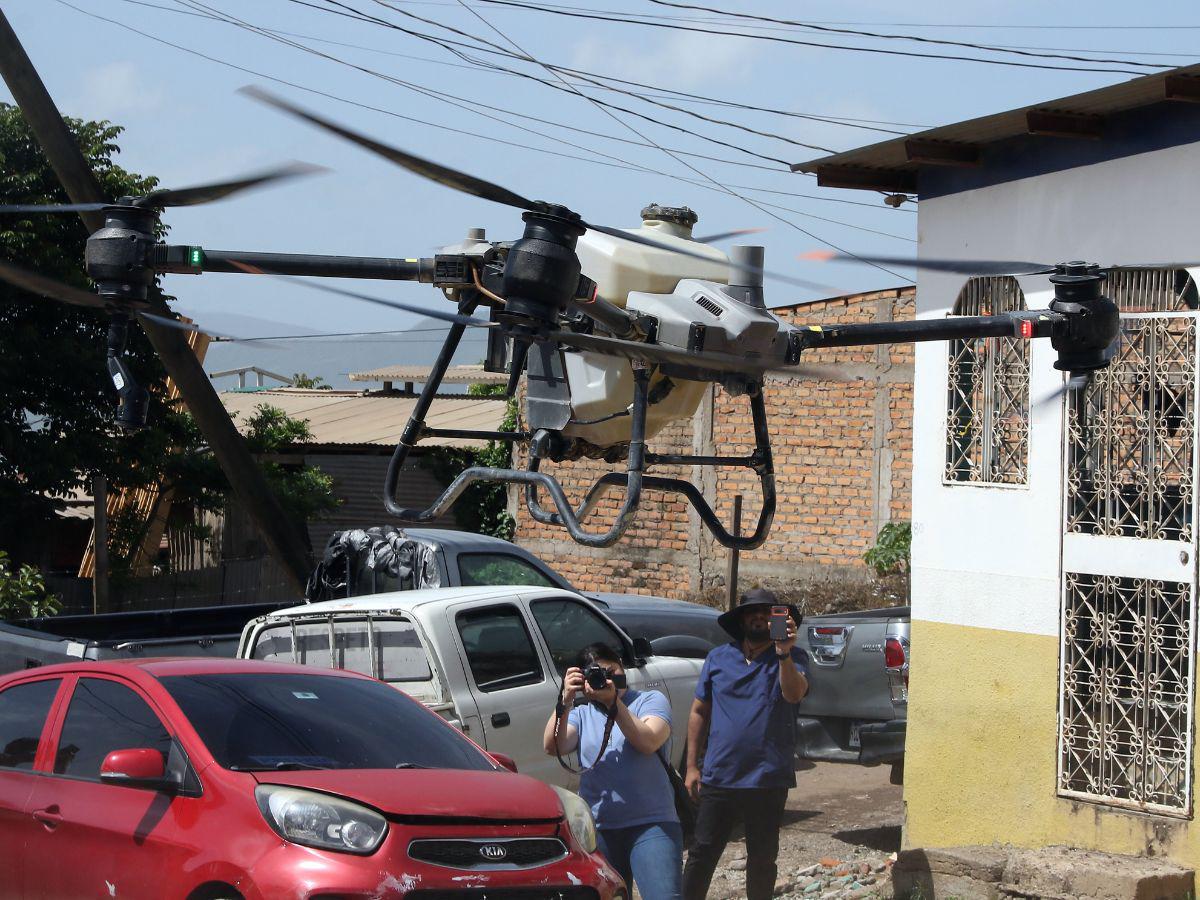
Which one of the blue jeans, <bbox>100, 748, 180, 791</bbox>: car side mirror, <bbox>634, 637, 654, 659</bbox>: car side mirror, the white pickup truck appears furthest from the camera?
<bbox>634, 637, 654, 659</bbox>: car side mirror

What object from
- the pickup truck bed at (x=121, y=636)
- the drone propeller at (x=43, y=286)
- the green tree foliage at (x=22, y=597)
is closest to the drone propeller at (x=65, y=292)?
the drone propeller at (x=43, y=286)

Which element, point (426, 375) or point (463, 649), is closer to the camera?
point (463, 649)

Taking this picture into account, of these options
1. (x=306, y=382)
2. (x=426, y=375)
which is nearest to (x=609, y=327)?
(x=426, y=375)

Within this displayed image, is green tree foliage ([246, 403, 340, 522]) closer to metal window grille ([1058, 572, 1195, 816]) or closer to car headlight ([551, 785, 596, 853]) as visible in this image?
metal window grille ([1058, 572, 1195, 816])

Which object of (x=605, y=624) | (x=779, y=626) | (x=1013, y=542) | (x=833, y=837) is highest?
(x=1013, y=542)

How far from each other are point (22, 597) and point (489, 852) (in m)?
10.2

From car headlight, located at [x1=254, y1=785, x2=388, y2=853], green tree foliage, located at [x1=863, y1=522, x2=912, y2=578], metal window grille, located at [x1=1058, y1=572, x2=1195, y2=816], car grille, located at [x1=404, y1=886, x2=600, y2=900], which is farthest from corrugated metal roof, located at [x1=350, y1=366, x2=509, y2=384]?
car headlight, located at [x1=254, y1=785, x2=388, y2=853]

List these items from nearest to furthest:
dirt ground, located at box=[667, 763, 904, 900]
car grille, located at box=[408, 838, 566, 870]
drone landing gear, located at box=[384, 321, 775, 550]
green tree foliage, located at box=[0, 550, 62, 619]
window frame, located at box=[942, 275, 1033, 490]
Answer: car grille, located at box=[408, 838, 566, 870]
drone landing gear, located at box=[384, 321, 775, 550]
window frame, located at box=[942, 275, 1033, 490]
dirt ground, located at box=[667, 763, 904, 900]
green tree foliage, located at box=[0, 550, 62, 619]

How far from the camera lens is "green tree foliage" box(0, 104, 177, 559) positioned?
51.9ft

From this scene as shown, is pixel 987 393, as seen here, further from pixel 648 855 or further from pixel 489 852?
pixel 489 852

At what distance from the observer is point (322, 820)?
5148mm

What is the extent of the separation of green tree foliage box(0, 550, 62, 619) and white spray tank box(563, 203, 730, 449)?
9.27m

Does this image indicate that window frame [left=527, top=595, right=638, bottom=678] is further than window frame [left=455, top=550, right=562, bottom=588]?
No

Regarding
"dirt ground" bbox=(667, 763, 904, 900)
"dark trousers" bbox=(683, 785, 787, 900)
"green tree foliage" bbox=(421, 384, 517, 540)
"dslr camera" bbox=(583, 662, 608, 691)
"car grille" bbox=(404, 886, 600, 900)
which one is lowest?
"dirt ground" bbox=(667, 763, 904, 900)
